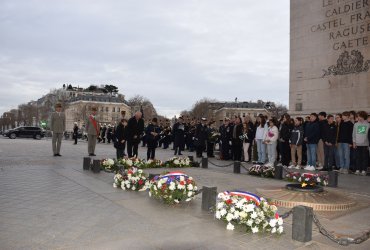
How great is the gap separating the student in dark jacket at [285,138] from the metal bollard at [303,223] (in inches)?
411

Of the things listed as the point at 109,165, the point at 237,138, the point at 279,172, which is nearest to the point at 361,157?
the point at 279,172

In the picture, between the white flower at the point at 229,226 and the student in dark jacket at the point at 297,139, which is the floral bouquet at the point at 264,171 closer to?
the student in dark jacket at the point at 297,139

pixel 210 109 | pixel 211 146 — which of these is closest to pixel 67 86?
pixel 210 109

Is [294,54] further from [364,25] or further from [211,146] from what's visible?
[211,146]

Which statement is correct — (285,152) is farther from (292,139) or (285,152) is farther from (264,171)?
(264,171)

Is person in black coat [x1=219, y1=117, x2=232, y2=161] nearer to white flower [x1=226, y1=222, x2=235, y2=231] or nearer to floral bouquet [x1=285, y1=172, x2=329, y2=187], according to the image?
floral bouquet [x1=285, y1=172, x2=329, y2=187]

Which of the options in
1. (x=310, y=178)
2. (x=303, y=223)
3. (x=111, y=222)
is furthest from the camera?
(x=310, y=178)

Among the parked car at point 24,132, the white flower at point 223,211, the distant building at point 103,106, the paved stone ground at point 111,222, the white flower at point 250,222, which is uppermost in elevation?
the distant building at point 103,106

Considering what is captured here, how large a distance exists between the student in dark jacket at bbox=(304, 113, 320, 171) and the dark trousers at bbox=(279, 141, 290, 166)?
119 centimetres

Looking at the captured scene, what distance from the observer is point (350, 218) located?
6.49 metres

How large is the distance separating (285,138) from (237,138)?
8.75ft

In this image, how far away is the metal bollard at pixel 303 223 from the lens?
5.05 meters

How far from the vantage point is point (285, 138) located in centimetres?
1524

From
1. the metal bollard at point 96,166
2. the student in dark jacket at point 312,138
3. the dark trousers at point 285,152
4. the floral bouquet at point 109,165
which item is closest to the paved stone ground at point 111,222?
the metal bollard at point 96,166
